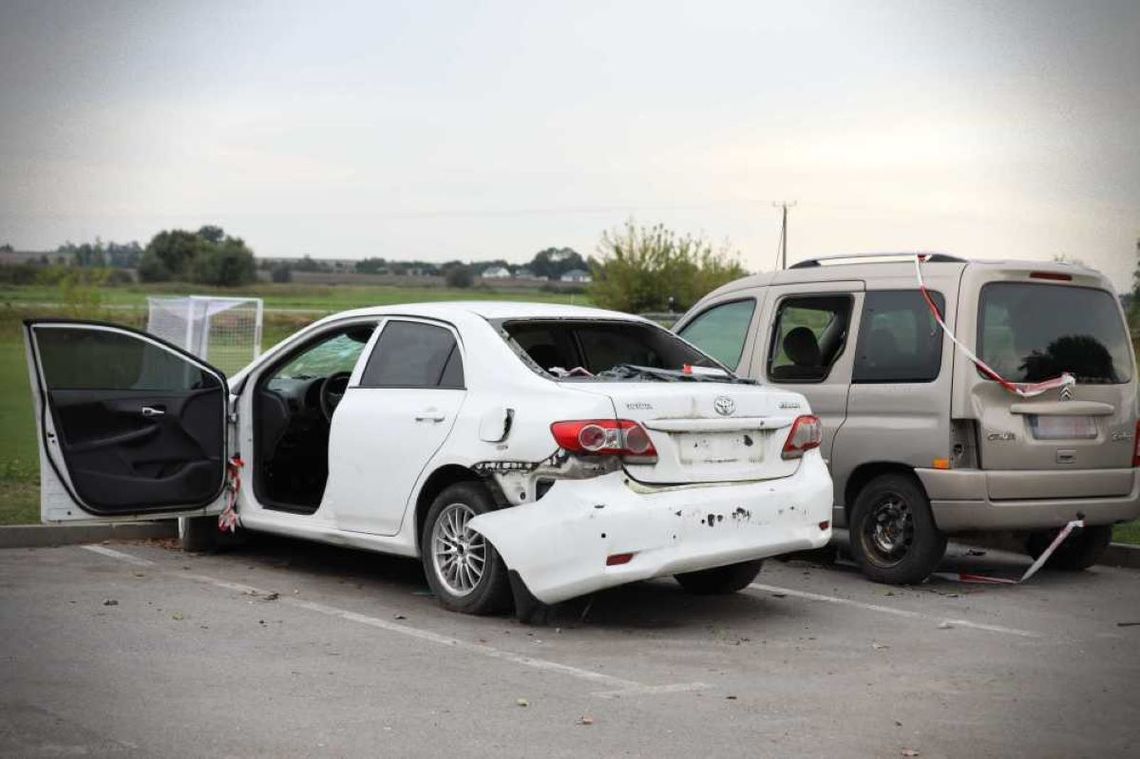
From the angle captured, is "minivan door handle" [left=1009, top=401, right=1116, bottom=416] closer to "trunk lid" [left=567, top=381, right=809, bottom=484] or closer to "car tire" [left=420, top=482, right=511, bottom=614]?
"trunk lid" [left=567, top=381, right=809, bottom=484]

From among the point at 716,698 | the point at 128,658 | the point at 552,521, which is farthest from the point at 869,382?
the point at 128,658

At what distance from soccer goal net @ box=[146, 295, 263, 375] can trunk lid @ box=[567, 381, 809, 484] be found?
46.5 feet

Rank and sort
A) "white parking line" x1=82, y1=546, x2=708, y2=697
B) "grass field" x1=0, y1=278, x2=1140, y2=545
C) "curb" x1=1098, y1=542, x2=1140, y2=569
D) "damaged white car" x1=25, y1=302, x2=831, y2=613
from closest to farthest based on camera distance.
→ "white parking line" x1=82, y1=546, x2=708, y2=697
"damaged white car" x1=25, y1=302, x2=831, y2=613
"curb" x1=1098, y1=542, x2=1140, y2=569
"grass field" x1=0, y1=278, x2=1140, y2=545

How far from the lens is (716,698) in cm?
604

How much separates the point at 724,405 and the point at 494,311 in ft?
4.78

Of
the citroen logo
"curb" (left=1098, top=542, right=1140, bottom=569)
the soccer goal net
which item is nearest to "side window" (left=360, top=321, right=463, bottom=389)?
the citroen logo

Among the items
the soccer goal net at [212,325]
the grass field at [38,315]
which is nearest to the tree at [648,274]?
the grass field at [38,315]

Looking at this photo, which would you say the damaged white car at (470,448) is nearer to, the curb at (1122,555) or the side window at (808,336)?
the side window at (808,336)

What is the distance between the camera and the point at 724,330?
10.7 meters

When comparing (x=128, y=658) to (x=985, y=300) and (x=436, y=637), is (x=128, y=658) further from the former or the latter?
(x=985, y=300)

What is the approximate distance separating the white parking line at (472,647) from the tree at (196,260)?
9887 centimetres

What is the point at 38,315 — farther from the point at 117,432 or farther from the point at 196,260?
the point at 196,260

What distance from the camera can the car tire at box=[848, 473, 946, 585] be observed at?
916 cm

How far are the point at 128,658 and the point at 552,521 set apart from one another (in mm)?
2003
